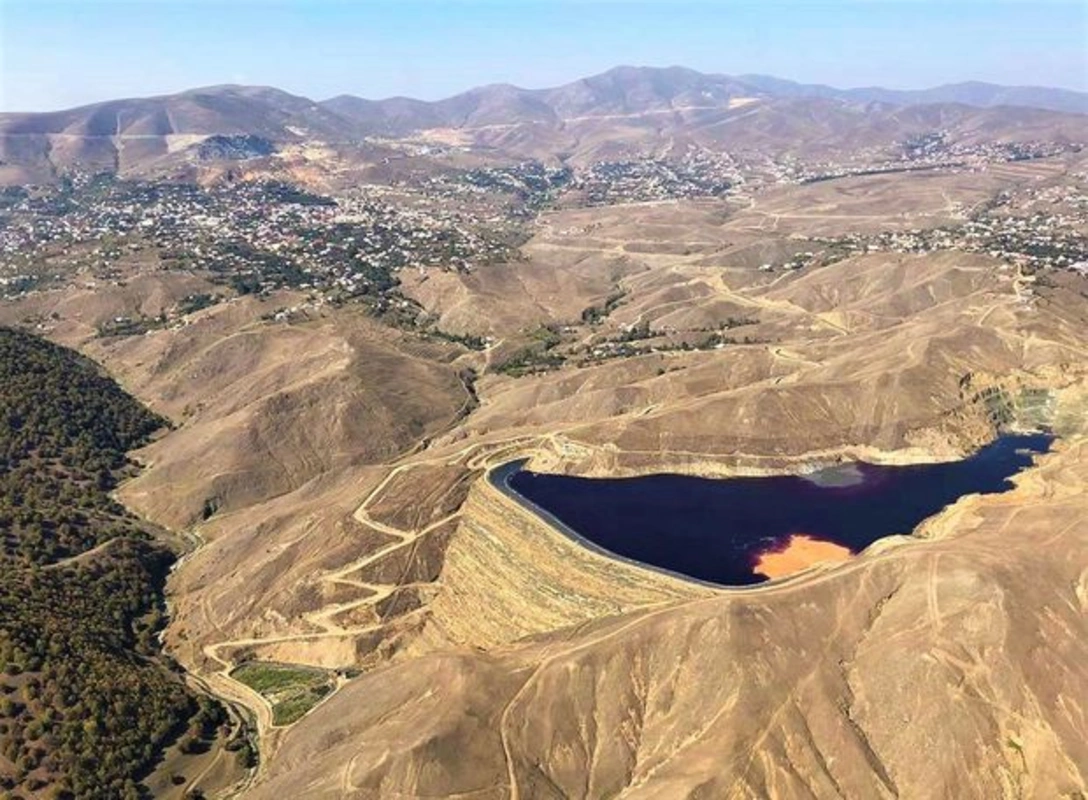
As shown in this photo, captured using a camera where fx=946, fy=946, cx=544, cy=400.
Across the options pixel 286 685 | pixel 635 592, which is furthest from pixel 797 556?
pixel 286 685

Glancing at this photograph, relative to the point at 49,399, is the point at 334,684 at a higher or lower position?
lower

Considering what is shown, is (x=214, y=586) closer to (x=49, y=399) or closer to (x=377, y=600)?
(x=377, y=600)

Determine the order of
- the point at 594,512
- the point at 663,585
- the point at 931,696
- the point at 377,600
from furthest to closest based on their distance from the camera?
1. the point at 594,512
2. the point at 377,600
3. the point at 663,585
4. the point at 931,696

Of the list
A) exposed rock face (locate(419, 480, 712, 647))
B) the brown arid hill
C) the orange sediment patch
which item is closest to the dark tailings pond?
the orange sediment patch

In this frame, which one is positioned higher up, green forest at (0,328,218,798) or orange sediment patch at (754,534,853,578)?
orange sediment patch at (754,534,853,578)

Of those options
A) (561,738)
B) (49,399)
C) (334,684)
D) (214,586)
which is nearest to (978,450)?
(561,738)

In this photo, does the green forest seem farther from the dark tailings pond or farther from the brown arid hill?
the dark tailings pond

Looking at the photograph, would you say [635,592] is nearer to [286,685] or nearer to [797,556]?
[797,556]
